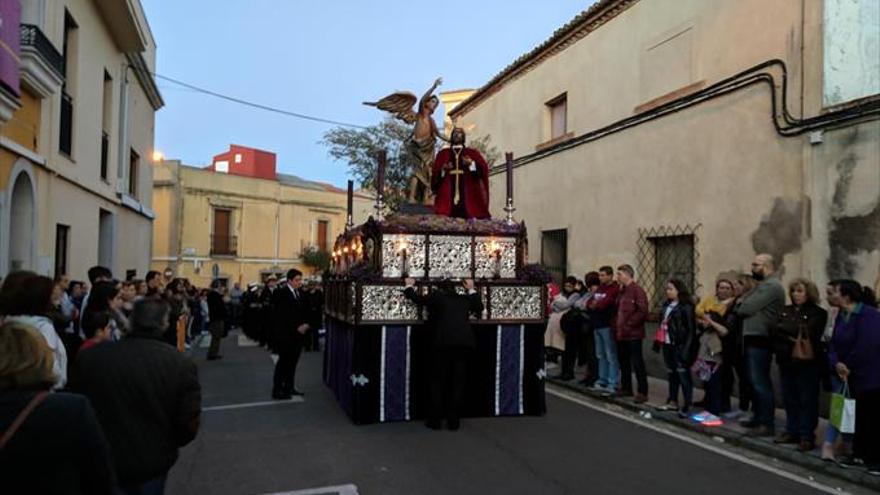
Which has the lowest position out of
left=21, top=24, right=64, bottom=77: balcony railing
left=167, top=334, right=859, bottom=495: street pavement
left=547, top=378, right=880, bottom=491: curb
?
left=167, top=334, right=859, bottom=495: street pavement

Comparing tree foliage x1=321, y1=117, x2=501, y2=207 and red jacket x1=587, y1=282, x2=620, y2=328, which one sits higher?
tree foliage x1=321, y1=117, x2=501, y2=207

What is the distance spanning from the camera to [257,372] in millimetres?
12422

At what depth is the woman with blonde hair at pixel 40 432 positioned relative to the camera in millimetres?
2129

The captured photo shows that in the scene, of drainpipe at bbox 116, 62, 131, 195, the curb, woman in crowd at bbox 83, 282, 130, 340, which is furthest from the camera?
drainpipe at bbox 116, 62, 131, 195

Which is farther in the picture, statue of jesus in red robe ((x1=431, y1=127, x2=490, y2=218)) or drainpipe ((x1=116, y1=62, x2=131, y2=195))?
drainpipe ((x1=116, y1=62, x2=131, y2=195))

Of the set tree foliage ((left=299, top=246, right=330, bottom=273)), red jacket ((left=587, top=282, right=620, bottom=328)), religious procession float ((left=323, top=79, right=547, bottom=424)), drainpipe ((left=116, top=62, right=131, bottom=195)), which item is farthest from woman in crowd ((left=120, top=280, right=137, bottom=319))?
tree foliage ((left=299, top=246, right=330, bottom=273))

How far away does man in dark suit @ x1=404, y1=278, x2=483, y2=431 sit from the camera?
753cm

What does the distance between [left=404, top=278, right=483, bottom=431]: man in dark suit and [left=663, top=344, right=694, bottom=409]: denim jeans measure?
247 cm

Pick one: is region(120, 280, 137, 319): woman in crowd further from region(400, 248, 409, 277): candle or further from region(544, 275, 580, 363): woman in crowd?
region(544, 275, 580, 363): woman in crowd

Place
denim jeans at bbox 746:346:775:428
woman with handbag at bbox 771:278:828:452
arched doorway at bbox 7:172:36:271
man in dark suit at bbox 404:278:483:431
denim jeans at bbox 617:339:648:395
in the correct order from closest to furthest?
woman with handbag at bbox 771:278:828:452 < denim jeans at bbox 746:346:775:428 < man in dark suit at bbox 404:278:483:431 < denim jeans at bbox 617:339:648:395 < arched doorway at bbox 7:172:36:271

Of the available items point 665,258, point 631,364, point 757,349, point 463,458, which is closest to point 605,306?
point 631,364

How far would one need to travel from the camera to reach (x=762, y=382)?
Answer: 711cm

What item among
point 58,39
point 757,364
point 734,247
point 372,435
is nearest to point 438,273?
point 372,435

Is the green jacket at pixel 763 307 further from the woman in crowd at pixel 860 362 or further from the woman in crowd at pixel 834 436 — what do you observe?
the woman in crowd at pixel 860 362
